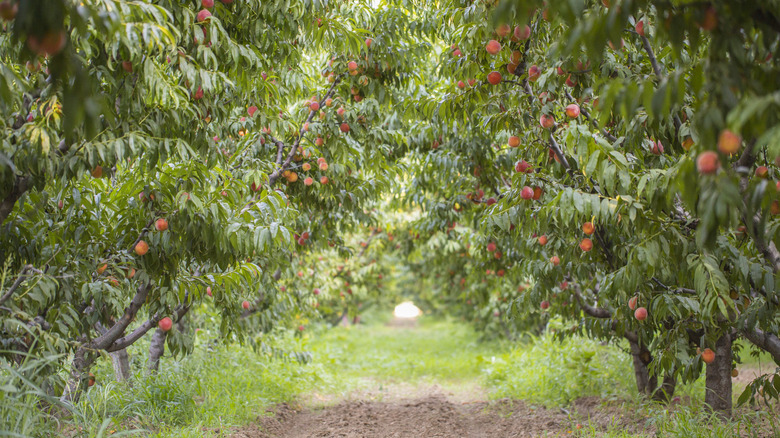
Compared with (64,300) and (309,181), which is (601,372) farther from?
(64,300)

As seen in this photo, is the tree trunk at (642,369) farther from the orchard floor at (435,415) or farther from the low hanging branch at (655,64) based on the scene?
the low hanging branch at (655,64)

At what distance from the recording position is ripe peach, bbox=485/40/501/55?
9.82ft

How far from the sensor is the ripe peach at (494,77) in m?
3.19

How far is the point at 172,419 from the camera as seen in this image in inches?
159

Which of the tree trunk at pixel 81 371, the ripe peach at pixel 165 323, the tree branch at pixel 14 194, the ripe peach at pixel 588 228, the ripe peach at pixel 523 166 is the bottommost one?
the tree trunk at pixel 81 371

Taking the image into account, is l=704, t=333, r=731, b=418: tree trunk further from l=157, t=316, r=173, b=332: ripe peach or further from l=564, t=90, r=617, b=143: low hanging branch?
l=157, t=316, r=173, b=332: ripe peach

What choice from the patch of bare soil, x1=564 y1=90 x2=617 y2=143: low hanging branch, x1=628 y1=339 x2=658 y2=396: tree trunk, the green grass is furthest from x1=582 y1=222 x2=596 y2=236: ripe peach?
the green grass

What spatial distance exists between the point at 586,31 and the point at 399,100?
143 inches

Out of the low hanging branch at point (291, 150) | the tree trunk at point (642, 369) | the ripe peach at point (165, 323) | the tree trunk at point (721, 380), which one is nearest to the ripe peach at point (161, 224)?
the ripe peach at point (165, 323)

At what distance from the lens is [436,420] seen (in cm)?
507

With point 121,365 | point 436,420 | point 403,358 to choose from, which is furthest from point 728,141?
point 403,358

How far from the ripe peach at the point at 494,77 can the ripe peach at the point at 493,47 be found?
176 mm

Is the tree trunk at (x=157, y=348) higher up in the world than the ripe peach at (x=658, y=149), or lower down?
lower down

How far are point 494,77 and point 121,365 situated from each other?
13.0 ft
